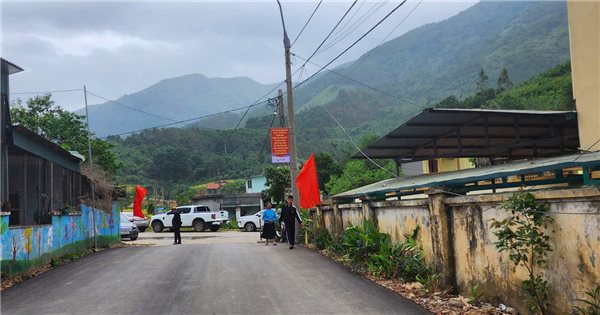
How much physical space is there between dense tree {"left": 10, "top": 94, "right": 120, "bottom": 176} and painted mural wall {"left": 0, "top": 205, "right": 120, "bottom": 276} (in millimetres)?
20575

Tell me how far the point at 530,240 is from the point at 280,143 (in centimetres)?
1436

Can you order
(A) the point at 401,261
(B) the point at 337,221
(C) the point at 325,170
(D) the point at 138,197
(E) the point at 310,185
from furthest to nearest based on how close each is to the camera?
(C) the point at 325,170, (D) the point at 138,197, (E) the point at 310,185, (B) the point at 337,221, (A) the point at 401,261

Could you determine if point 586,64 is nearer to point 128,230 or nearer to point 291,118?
point 291,118

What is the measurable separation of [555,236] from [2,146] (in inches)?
534

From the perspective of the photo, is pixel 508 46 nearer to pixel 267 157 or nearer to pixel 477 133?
→ pixel 267 157

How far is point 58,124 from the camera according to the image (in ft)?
132

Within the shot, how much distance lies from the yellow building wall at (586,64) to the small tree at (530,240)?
6.51m

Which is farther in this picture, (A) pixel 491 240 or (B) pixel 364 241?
(B) pixel 364 241

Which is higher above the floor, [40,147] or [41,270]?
A: [40,147]

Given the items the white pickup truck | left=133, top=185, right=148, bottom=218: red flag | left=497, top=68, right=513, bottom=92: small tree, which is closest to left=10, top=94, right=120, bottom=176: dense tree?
the white pickup truck

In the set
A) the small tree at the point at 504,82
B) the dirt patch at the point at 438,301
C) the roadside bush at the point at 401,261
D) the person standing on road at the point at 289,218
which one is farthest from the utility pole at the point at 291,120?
the small tree at the point at 504,82

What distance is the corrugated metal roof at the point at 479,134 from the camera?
1300cm

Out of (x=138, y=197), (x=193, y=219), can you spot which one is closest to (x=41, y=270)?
(x=138, y=197)

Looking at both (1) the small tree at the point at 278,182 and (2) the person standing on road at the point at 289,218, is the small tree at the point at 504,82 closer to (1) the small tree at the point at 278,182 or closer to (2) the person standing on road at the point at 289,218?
(1) the small tree at the point at 278,182
